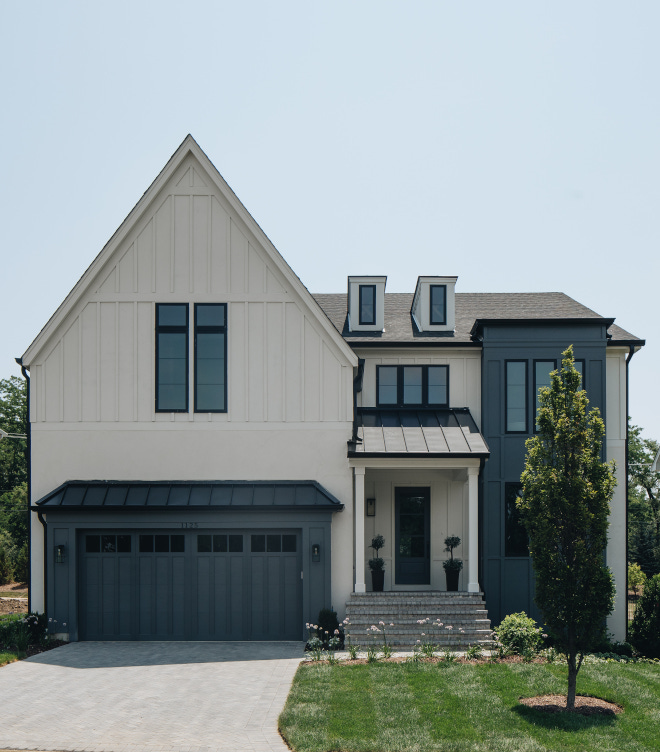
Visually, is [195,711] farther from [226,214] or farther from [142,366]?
[226,214]

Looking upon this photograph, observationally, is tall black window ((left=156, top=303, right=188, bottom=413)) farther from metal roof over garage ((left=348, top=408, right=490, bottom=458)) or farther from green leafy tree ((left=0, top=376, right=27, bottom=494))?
green leafy tree ((left=0, top=376, right=27, bottom=494))

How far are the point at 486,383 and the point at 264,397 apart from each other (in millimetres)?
6131

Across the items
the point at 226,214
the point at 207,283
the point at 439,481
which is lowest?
the point at 439,481

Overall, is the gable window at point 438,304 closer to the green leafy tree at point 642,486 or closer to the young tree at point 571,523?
the young tree at point 571,523

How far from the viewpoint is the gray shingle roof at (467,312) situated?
20938mm

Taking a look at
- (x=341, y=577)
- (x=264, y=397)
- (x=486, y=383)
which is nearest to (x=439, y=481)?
(x=486, y=383)

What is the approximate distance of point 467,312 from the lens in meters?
23.1

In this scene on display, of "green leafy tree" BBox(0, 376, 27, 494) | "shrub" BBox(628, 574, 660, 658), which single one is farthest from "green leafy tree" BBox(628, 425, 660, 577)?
"green leafy tree" BBox(0, 376, 27, 494)

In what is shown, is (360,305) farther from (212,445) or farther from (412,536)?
(412,536)

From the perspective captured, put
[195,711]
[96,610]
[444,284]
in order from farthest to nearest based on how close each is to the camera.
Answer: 1. [444,284]
2. [96,610]
3. [195,711]

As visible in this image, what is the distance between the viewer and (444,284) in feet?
72.6

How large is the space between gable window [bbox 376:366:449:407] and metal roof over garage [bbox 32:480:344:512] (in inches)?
166

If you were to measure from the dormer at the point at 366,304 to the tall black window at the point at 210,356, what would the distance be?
501cm

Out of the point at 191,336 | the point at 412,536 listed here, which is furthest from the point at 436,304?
the point at 191,336
